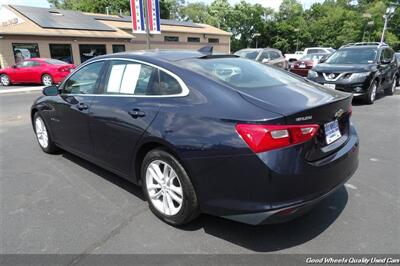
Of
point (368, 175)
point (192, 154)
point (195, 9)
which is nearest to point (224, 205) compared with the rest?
point (192, 154)

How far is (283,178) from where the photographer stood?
2268 millimetres

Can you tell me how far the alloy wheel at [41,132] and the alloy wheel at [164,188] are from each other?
265cm

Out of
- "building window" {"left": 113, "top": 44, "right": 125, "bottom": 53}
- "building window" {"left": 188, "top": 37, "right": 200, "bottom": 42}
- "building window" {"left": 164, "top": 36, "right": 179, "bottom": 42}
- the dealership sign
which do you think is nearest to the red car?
the dealership sign

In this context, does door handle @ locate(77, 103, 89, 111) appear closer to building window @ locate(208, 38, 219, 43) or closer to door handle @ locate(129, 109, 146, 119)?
door handle @ locate(129, 109, 146, 119)

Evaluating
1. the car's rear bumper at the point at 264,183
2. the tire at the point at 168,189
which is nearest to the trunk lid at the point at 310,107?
the car's rear bumper at the point at 264,183

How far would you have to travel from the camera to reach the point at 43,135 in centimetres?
499

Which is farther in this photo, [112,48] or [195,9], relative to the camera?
[195,9]

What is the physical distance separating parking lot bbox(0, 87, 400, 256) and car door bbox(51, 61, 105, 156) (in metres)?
0.43

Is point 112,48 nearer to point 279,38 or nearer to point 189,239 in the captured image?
point 189,239

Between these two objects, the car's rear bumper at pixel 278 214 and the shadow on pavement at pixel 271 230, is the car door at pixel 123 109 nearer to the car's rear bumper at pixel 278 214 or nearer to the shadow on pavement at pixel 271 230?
the shadow on pavement at pixel 271 230

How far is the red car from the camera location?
15.3 meters

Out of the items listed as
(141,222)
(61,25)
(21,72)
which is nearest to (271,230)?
(141,222)

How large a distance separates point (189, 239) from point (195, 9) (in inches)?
3491

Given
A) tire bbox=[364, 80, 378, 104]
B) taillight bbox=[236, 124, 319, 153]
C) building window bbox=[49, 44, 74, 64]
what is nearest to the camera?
taillight bbox=[236, 124, 319, 153]
